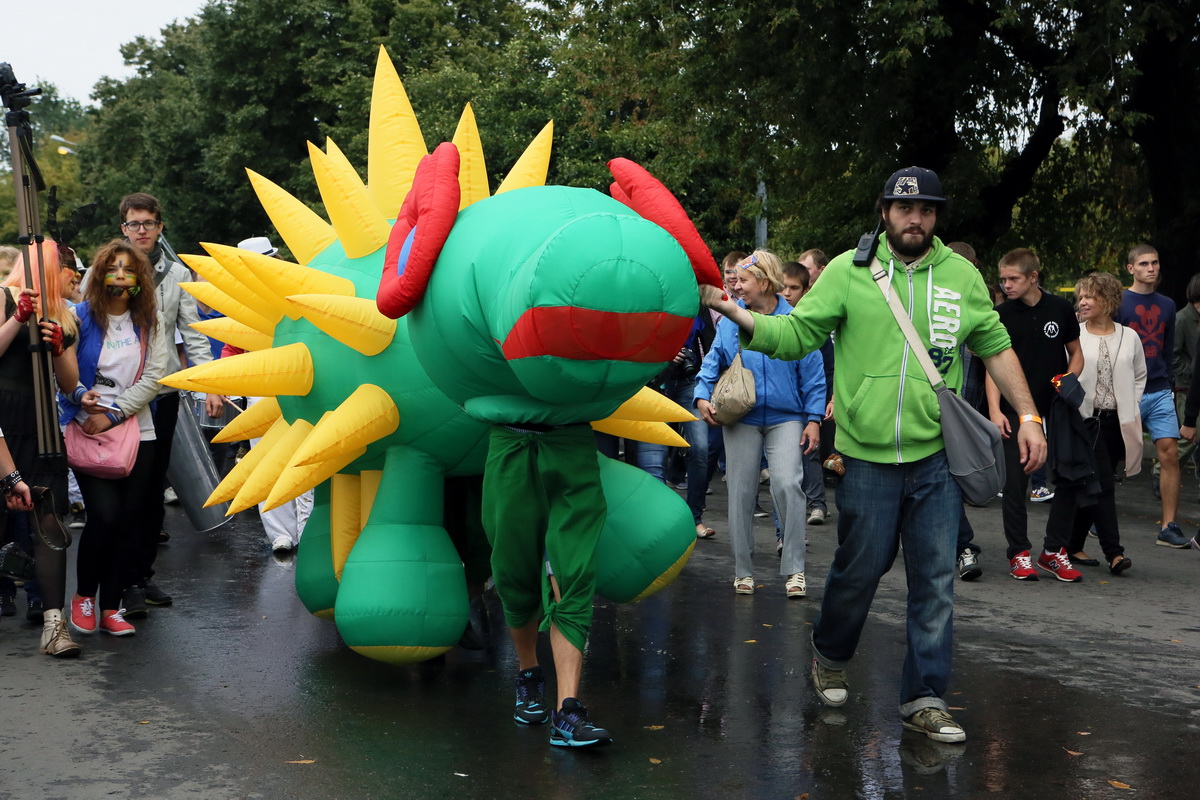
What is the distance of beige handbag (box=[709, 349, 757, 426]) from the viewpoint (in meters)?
7.69

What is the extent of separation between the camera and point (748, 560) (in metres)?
7.98

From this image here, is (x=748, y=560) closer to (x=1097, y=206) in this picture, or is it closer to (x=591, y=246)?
(x=591, y=246)

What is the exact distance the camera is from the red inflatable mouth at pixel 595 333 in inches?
173

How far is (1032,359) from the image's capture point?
8695 mm

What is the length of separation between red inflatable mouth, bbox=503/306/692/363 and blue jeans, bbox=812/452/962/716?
118 centimetres

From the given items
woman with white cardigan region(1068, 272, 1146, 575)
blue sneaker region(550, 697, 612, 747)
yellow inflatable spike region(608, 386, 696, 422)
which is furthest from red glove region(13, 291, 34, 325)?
woman with white cardigan region(1068, 272, 1146, 575)

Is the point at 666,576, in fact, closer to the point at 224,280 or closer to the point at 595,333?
the point at 595,333

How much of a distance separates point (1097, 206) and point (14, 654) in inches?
697

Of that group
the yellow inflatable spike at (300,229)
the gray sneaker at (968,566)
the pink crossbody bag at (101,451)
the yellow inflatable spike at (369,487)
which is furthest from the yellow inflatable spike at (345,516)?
the gray sneaker at (968,566)

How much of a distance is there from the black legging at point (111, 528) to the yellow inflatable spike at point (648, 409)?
8.03 ft

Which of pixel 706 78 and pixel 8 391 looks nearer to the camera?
pixel 8 391

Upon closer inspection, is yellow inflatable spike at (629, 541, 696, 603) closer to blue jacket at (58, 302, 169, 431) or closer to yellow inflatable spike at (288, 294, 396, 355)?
yellow inflatable spike at (288, 294, 396, 355)

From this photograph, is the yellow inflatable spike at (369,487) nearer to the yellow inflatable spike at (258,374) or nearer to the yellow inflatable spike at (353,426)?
the yellow inflatable spike at (353,426)

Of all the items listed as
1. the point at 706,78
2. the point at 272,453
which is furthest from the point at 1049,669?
the point at 706,78
